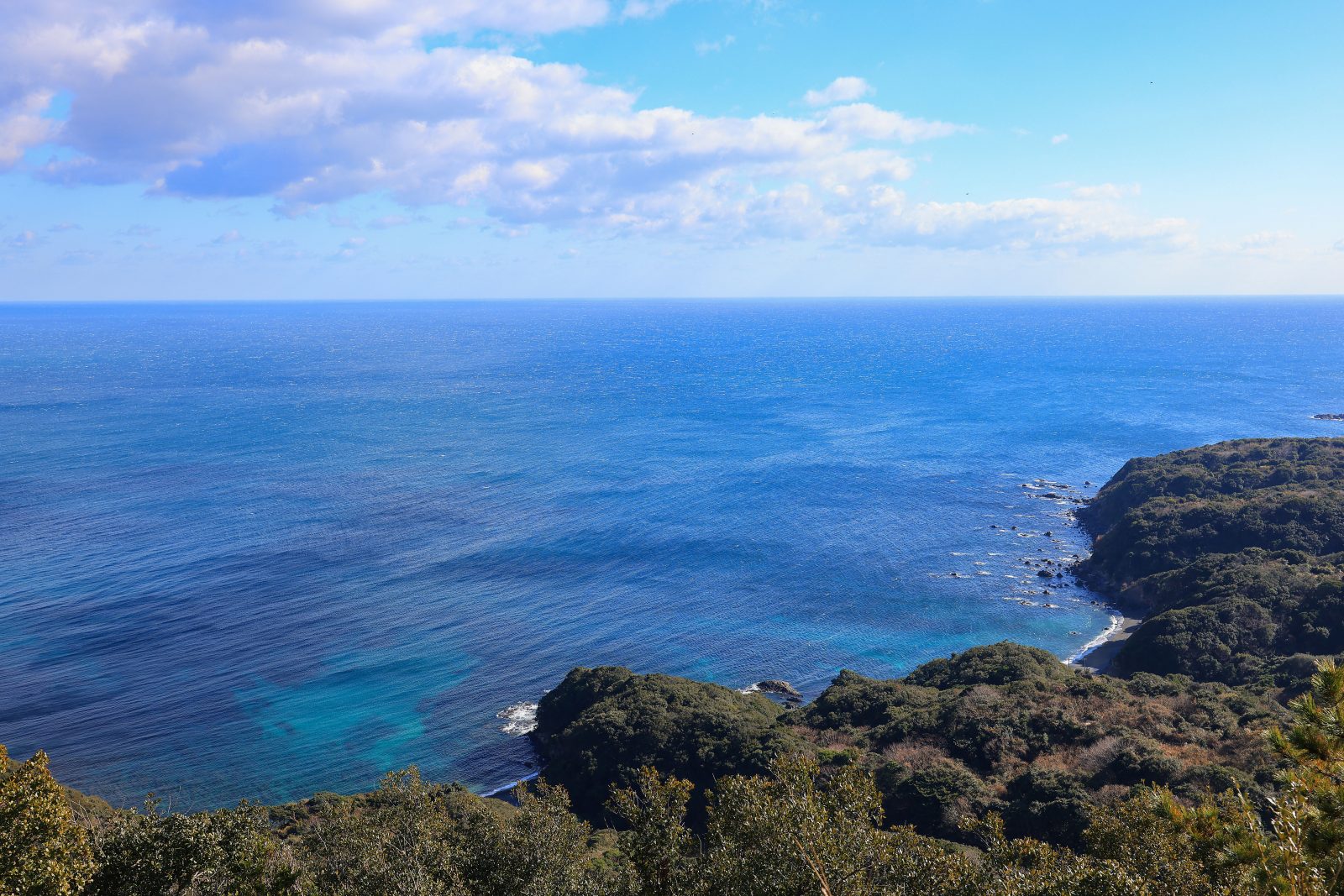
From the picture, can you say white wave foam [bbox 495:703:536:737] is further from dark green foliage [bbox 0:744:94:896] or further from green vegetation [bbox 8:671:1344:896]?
dark green foliage [bbox 0:744:94:896]

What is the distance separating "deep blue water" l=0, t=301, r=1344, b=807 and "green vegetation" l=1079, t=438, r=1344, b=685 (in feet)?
20.4

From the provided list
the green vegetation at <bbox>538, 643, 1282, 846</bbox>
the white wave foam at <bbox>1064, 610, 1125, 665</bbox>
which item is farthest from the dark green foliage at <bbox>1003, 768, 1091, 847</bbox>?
the white wave foam at <bbox>1064, 610, 1125, 665</bbox>

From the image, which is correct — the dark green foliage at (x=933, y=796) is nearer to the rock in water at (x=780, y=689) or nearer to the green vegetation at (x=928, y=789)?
the green vegetation at (x=928, y=789)

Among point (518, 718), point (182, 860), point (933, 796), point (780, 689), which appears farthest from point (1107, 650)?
point (182, 860)

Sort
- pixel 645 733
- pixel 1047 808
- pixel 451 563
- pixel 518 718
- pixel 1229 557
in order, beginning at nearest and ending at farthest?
1. pixel 1047 808
2. pixel 645 733
3. pixel 518 718
4. pixel 1229 557
5. pixel 451 563

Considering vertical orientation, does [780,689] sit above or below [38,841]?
below

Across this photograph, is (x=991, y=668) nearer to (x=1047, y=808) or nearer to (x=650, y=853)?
(x=1047, y=808)

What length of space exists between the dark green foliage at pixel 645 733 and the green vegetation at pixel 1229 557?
93.5 feet

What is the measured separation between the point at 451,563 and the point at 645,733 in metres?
34.9

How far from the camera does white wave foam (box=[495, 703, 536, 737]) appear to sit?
163ft

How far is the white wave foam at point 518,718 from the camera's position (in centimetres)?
4966

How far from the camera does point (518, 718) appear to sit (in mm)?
51031

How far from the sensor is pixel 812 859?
1595cm

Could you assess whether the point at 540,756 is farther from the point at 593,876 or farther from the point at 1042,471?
the point at 1042,471
